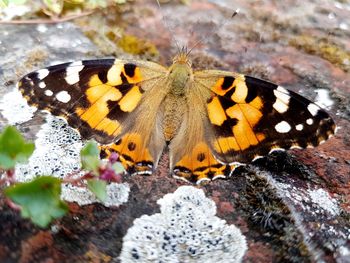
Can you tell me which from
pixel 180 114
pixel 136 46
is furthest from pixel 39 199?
pixel 136 46

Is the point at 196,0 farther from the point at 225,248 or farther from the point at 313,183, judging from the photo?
the point at 225,248

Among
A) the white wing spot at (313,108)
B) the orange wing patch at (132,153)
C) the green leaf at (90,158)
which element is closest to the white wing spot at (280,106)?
the white wing spot at (313,108)

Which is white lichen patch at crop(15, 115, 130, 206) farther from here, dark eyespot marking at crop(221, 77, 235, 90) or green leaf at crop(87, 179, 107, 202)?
dark eyespot marking at crop(221, 77, 235, 90)

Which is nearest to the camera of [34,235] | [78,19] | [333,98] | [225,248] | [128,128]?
[34,235]

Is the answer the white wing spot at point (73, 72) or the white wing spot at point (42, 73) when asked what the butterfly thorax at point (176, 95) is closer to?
the white wing spot at point (73, 72)

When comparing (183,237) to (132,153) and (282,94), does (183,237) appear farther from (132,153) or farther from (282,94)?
(282,94)

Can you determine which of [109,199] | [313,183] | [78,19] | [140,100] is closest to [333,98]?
[313,183]
